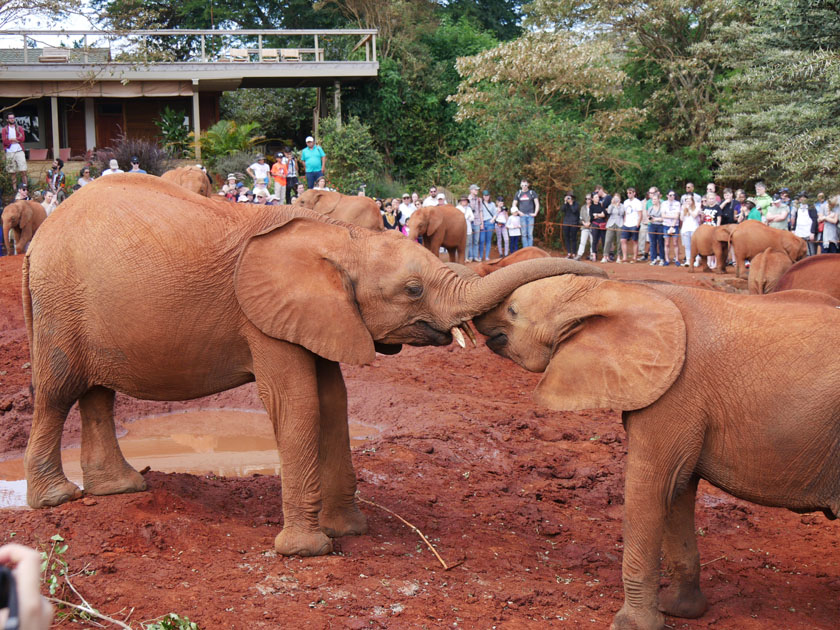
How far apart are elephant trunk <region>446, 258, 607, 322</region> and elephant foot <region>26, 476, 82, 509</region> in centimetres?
333

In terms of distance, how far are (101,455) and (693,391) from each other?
4456 mm

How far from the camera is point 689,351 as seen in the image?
17.5 feet

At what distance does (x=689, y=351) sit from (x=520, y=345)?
982 millimetres

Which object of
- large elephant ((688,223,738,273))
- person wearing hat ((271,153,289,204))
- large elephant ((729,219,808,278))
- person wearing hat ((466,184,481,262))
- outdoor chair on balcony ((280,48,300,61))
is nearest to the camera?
large elephant ((729,219,808,278))

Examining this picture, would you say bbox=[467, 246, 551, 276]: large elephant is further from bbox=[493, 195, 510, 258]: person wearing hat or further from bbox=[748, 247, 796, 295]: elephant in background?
bbox=[493, 195, 510, 258]: person wearing hat

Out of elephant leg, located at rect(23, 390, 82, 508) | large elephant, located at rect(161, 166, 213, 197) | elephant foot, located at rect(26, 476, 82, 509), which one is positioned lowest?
elephant foot, located at rect(26, 476, 82, 509)

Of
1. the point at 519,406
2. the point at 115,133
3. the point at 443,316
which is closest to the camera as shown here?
the point at 443,316

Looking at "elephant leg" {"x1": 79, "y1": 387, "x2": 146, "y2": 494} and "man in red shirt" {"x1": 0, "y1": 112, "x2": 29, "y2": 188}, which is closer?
"elephant leg" {"x1": 79, "y1": 387, "x2": 146, "y2": 494}

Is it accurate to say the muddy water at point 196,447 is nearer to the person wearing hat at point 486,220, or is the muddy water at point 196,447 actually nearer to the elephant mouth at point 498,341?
the elephant mouth at point 498,341

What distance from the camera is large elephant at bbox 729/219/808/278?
19.4 metres

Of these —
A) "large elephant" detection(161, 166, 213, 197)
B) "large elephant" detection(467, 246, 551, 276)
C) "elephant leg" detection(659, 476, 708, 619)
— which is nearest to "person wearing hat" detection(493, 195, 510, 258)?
"large elephant" detection(467, 246, 551, 276)

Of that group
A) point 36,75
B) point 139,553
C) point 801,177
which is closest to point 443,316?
point 139,553

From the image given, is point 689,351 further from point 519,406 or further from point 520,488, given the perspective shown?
point 519,406

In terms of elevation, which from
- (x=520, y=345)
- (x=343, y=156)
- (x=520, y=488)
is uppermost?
(x=343, y=156)
